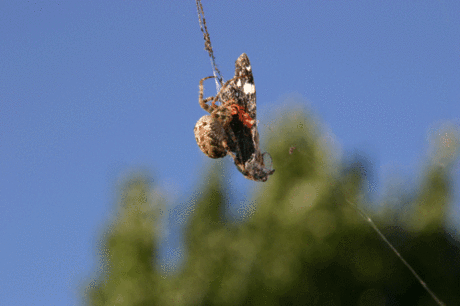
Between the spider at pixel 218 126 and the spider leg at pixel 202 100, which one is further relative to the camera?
the spider leg at pixel 202 100

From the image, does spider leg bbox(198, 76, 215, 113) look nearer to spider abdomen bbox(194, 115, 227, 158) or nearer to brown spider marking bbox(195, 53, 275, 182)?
brown spider marking bbox(195, 53, 275, 182)

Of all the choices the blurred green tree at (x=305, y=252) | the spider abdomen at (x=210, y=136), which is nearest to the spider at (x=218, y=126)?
the spider abdomen at (x=210, y=136)

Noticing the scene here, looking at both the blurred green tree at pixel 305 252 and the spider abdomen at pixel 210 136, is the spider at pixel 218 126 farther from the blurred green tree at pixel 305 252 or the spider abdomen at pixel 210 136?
the blurred green tree at pixel 305 252

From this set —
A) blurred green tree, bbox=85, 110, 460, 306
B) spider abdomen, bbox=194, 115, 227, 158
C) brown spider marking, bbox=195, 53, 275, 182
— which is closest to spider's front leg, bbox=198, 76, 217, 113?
brown spider marking, bbox=195, 53, 275, 182

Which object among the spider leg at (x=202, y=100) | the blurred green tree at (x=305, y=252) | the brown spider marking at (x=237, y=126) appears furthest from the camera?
the blurred green tree at (x=305, y=252)

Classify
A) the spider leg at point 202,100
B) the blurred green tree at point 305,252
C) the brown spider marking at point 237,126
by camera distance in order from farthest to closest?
the blurred green tree at point 305,252, the spider leg at point 202,100, the brown spider marking at point 237,126

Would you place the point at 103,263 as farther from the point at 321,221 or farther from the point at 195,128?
the point at 195,128

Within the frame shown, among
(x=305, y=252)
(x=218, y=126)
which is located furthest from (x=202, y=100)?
(x=305, y=252)
